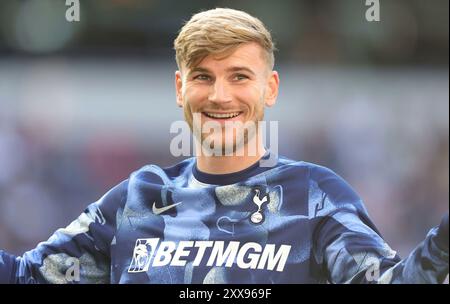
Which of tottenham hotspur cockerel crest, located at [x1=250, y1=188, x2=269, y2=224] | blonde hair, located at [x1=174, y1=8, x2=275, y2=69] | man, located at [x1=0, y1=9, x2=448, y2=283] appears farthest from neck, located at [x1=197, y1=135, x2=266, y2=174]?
blonde hair, located at [x1=174, y1=8, x2=275, y2=69]

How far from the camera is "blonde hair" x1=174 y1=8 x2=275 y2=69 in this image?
2.83 meters

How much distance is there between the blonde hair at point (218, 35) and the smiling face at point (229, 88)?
22 millimetres

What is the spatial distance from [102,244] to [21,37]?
4061 mm

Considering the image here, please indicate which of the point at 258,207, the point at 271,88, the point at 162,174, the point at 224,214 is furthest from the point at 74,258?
the point at 271,88

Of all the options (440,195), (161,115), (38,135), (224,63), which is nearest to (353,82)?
(440,195)

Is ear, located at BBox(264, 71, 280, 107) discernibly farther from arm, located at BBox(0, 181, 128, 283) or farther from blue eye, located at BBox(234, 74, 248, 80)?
arm, located at BBox(0, 181, 128, 283)

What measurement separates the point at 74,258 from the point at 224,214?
0.60 metres

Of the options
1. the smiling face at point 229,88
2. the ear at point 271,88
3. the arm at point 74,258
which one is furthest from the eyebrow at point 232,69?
the arm at point 74,258

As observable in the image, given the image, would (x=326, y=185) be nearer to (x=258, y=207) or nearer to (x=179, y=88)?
(x=258, y=207)

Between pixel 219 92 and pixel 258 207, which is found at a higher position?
pixel 219 92

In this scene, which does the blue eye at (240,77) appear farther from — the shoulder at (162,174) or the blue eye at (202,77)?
the shoulder at (162,174)

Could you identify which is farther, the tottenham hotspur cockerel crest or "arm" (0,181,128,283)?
"arm" (0,181,128,283)

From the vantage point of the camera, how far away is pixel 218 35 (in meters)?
2.84
